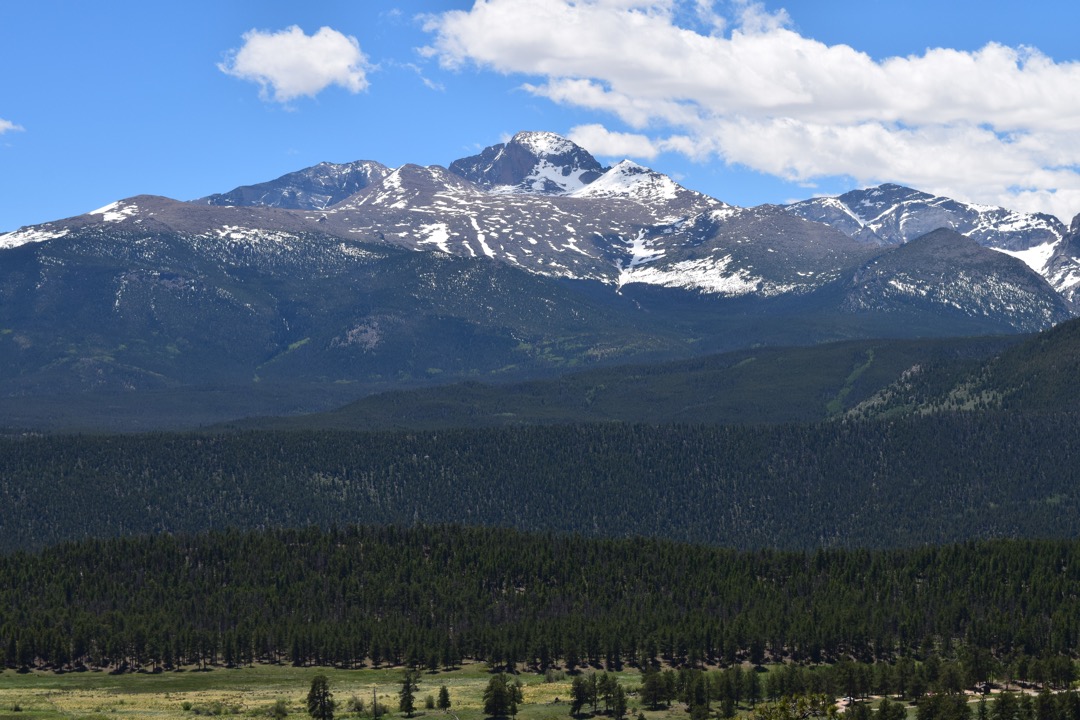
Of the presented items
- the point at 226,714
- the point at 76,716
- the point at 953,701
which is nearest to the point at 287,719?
the point at 226,714

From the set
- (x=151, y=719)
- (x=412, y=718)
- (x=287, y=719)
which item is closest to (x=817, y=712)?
(x=412, y=718)

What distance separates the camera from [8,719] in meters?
192

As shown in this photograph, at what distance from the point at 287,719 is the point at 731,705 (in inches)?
1907

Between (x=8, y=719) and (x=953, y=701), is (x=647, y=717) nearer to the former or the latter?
(x=953, y=701)

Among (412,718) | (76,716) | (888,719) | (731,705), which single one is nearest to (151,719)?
(76,716)

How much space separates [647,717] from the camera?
19862 centimetres

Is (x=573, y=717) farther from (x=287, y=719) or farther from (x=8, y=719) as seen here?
(x=8, y=719)

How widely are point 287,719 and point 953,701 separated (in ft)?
232

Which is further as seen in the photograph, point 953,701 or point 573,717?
point 573,717

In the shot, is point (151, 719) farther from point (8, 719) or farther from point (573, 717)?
point (573, 717)

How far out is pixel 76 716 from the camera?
19462 centimetres

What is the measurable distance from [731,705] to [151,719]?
2478 inches

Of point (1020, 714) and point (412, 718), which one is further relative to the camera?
point (412, 718)

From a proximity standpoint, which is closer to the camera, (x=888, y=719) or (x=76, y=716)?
(x=888, y=719)
